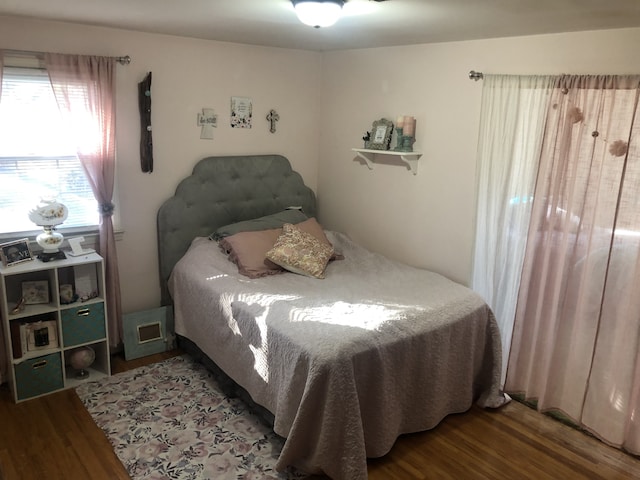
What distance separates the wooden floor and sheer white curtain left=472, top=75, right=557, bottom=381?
0.50 m

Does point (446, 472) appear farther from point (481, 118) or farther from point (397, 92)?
point (397, 92)

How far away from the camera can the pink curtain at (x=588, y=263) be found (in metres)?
2.49

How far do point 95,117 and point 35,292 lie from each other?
1.15 meters

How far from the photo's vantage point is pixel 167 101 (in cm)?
352

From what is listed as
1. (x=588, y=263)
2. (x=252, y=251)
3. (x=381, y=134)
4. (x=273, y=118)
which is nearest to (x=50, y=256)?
(x=252, y=251)

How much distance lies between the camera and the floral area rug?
248 centimetres

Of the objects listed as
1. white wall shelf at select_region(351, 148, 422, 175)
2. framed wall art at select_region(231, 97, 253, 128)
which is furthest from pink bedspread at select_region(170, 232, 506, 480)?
framed wall art at select_region(231, 97, 253, 128)

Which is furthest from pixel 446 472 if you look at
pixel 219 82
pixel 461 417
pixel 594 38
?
pixel 219 82

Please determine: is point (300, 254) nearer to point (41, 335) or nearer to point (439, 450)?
point (439, 450)

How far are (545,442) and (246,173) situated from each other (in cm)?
271

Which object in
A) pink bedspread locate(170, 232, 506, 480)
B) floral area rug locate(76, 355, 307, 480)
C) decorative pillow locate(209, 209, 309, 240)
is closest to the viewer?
pink bedspread locate(170, 232, 506, 480)

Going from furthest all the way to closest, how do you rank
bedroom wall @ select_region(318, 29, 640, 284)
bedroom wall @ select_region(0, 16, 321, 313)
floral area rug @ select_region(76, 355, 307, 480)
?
bedroom wall @ select_region(0, 16, 321, 313)
bedroom wall @ select_region(318, 29, 640, 284)
floral area rug @ select_region(76, 355, 307, 480)

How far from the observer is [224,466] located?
2.50 meters

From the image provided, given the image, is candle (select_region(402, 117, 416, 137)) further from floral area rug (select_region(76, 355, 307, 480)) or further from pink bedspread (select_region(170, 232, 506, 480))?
floral area rug (select_region(76, 355, 307, 480))
